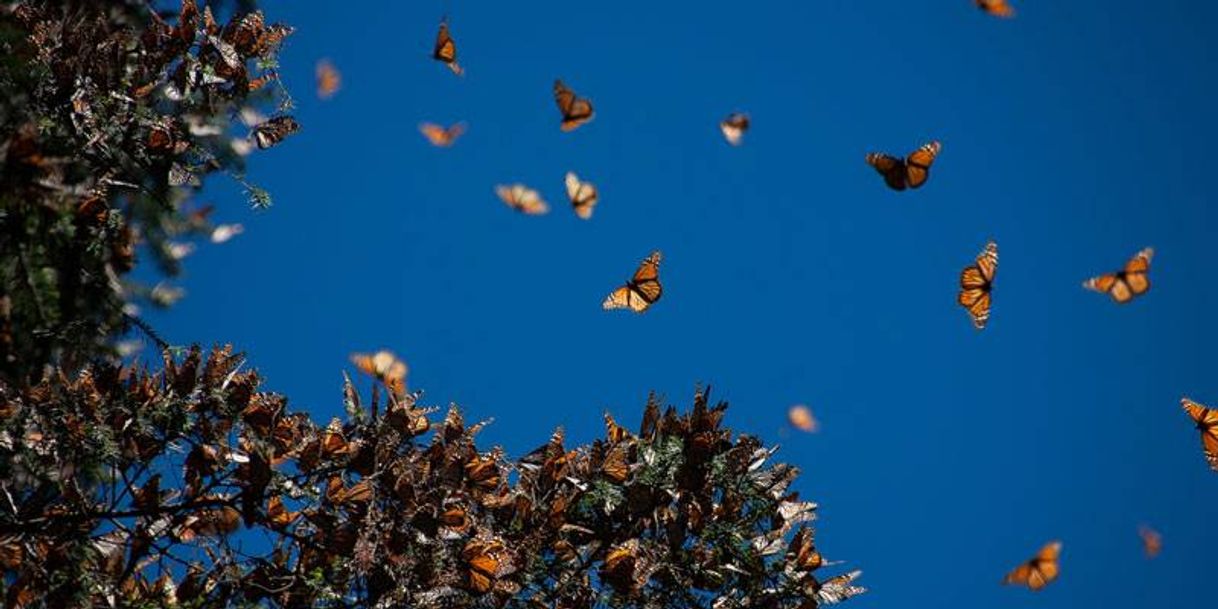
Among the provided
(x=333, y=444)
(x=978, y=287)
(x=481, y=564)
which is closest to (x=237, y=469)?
(x=333, y=444)

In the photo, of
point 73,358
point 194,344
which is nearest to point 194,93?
point 194,344

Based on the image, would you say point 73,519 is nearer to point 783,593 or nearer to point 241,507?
point 241,507

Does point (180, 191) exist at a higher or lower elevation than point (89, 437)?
higher

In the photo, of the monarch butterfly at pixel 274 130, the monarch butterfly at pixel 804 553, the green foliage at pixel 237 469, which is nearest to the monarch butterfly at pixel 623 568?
the green foliage at pixel 237 469

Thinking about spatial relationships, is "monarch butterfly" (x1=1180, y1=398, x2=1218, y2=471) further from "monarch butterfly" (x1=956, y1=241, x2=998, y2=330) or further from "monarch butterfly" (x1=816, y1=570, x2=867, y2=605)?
"monarch butterfly" (x1=816, y1=570, x2=867, y2=605)

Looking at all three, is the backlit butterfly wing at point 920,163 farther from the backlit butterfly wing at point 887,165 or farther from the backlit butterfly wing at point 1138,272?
the backlit butterfly wing at point 1138,272

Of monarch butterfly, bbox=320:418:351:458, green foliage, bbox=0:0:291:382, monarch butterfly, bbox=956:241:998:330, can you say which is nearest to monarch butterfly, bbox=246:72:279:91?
green foliage, bbox=0:0:291:382

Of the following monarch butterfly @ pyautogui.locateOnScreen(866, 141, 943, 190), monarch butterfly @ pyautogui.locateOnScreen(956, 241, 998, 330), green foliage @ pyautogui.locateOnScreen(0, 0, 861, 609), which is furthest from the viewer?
monarch butterfly @ pyautogui.locateOnScreen(956, 241, 998, 330)
